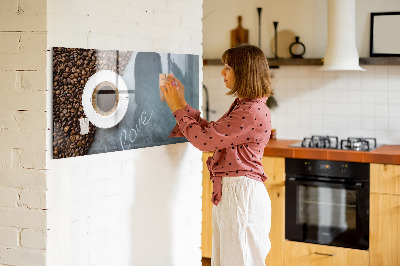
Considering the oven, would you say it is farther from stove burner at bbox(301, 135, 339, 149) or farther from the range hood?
the range hood

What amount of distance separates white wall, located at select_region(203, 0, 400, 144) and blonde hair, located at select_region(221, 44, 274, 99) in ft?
7.29

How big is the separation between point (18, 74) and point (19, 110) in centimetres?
14

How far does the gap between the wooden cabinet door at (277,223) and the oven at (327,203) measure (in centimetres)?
4

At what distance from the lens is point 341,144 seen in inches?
170

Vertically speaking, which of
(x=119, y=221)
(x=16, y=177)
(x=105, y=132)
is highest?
(x=105, y=132)

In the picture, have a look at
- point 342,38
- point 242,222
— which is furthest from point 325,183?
point 242,222

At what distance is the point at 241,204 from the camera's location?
8.93 feet

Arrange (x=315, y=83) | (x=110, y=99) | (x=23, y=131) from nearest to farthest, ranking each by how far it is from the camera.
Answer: (x=23, y=131) < (x=110, y=99) < (x=315, y=83)

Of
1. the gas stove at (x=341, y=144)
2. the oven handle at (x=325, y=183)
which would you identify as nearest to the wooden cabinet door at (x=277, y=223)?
the oven handle at (x=325, y=183)

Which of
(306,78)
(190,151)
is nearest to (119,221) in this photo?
(190,151)

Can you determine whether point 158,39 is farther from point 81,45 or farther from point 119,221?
point 119,221

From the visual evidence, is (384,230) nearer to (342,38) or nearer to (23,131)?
(342,38)

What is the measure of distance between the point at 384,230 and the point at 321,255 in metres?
0.51

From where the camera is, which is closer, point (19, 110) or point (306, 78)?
point (19, 110)
